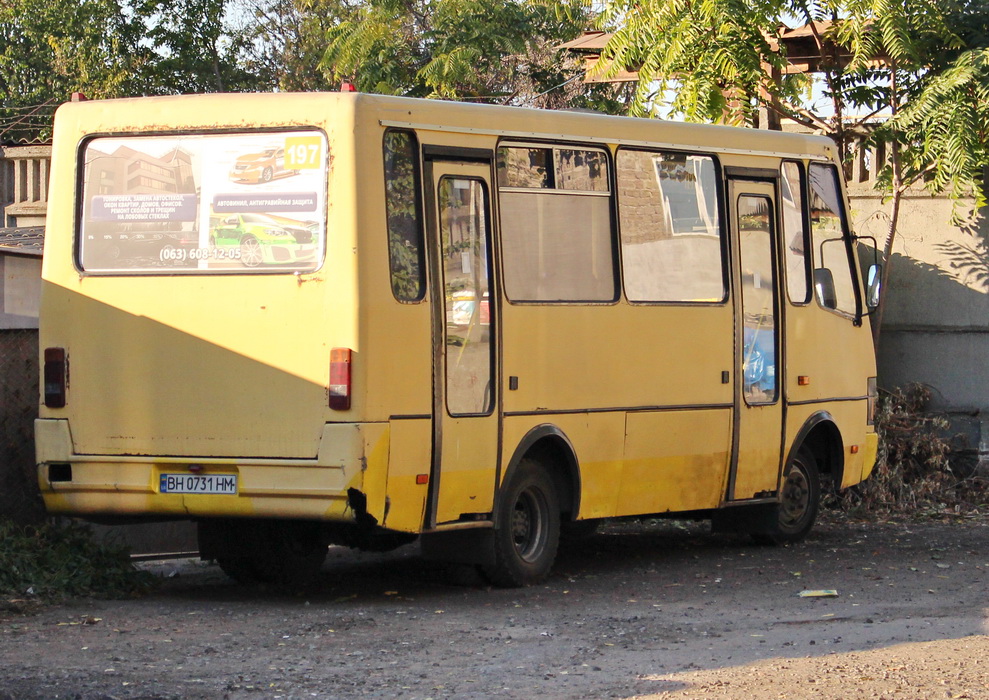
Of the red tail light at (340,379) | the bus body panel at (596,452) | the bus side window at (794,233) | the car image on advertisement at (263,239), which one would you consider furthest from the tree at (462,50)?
the red tail light at (340,379)

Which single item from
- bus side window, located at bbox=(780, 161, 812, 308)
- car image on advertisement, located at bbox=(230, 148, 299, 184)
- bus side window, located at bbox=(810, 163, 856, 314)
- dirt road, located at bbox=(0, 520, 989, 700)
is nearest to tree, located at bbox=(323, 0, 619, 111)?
bus side window, located at bbox=(810, 163, 856, 314)

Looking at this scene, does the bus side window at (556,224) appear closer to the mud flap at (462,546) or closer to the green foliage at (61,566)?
the mud flap at (462,546)

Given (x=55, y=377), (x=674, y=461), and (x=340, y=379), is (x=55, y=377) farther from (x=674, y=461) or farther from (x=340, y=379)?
(x=674, y=461)

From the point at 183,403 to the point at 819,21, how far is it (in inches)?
356

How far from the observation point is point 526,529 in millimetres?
9453

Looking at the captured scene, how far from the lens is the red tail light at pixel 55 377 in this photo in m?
8.71

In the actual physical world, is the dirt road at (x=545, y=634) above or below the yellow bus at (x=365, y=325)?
below

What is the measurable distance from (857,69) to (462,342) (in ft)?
25.0

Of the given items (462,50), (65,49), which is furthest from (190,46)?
(462,50)

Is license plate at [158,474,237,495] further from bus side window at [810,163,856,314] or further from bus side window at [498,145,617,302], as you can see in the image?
bus side window at [810,163,856,314]

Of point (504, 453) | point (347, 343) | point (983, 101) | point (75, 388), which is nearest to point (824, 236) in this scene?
point (983, 101)

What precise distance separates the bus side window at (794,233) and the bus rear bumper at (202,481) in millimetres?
4347

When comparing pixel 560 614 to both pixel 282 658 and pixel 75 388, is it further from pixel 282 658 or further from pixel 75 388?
pixel 75 388

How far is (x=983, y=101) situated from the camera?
13836 millimetres
